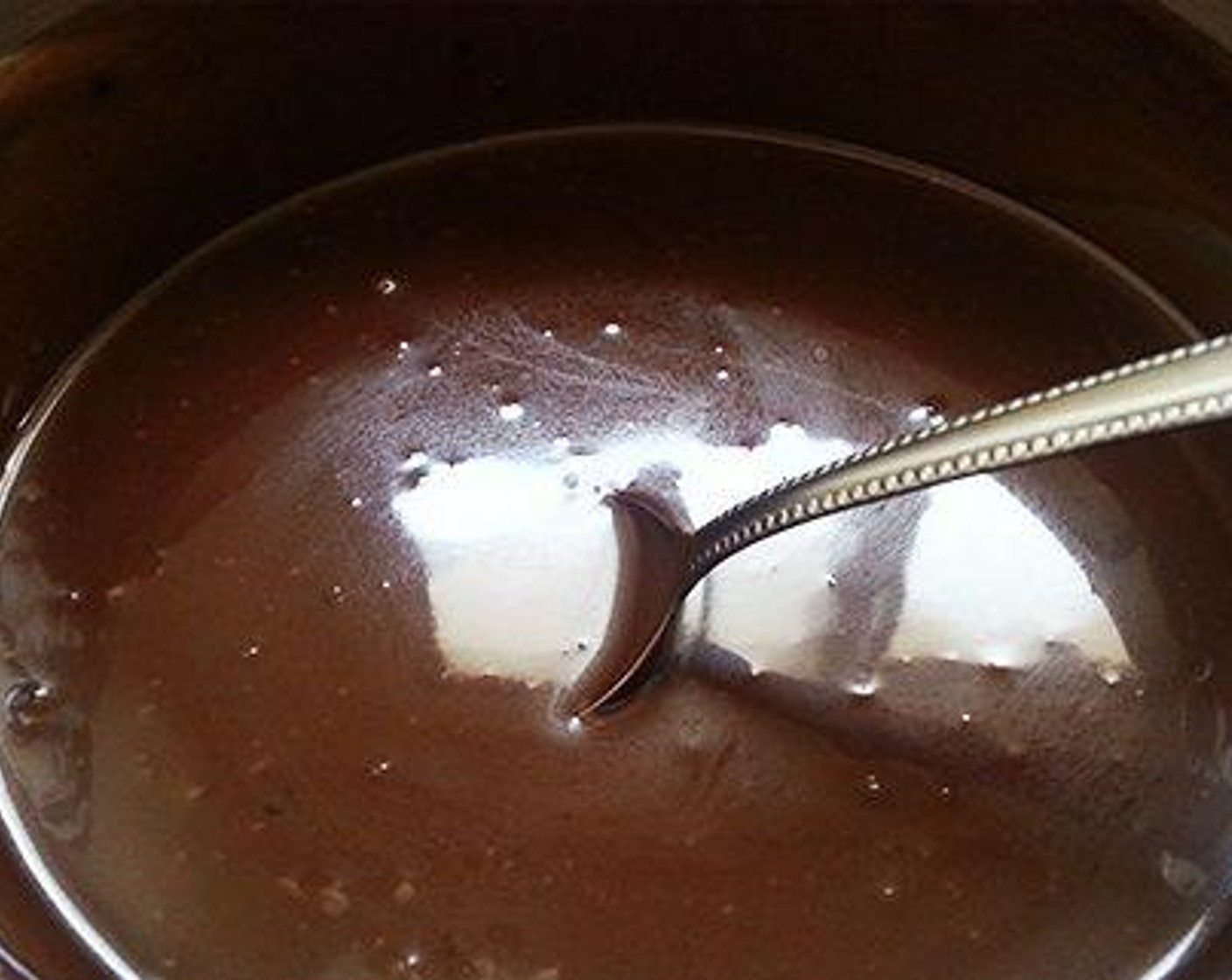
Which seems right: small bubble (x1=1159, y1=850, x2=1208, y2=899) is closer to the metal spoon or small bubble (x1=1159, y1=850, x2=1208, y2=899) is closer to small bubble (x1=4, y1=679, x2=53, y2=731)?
the metal spoon

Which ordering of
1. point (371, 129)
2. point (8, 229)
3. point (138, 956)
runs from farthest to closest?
point (371, 129), point (8, 229), point (138, 956)

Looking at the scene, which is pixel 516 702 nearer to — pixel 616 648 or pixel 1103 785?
pixel 616 648

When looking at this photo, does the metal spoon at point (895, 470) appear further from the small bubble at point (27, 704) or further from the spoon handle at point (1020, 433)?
the small bubble at point (27, 704)

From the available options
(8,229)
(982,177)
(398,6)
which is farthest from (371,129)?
(982,177)

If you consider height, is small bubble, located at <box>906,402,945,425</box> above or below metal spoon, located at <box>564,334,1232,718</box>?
above

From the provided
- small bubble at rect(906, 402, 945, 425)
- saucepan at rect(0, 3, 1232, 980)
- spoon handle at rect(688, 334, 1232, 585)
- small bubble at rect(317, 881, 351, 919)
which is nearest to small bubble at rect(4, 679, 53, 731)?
saucepan at rect(0, 3, 1232, 980)

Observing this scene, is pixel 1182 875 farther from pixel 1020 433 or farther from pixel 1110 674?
pixel 1020 433

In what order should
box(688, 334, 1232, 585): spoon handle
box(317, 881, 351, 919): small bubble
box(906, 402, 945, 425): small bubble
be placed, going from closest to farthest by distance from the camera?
box(688, 334, 1232, 585): spoon handle < box(317, 881, 351, 919): small bubble < box(906, 402, 945, 425): small bubble
